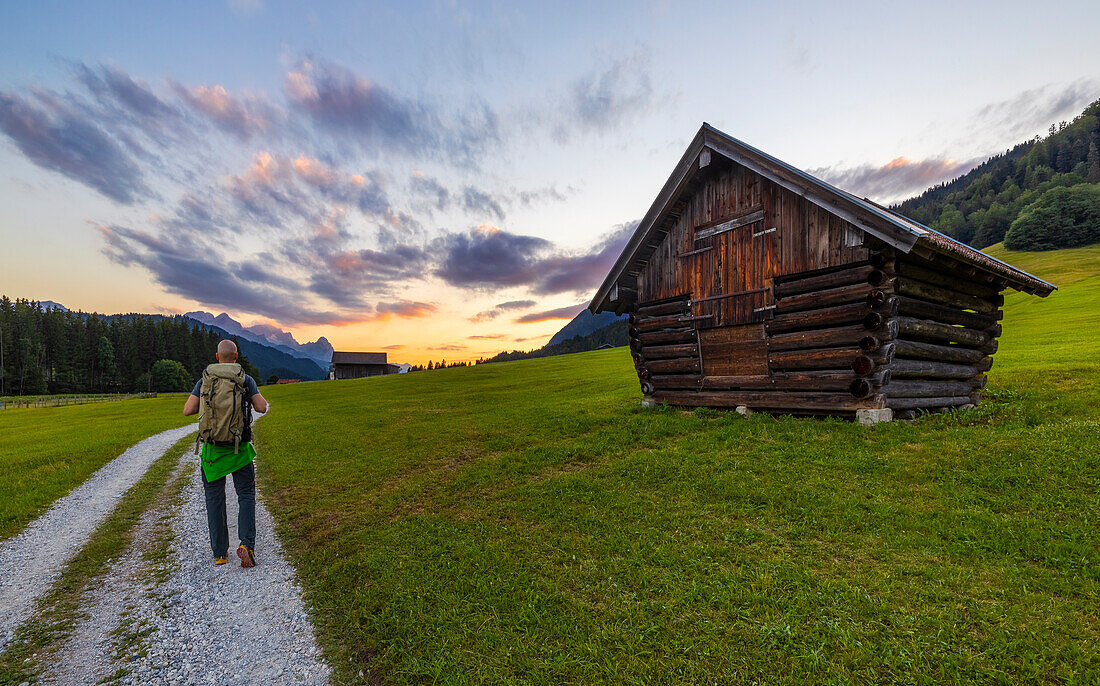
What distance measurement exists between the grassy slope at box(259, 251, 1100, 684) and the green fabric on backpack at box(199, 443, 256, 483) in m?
1.77

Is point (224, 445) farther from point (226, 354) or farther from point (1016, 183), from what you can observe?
point (1016, 183)

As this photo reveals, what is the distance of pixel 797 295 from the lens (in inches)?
479

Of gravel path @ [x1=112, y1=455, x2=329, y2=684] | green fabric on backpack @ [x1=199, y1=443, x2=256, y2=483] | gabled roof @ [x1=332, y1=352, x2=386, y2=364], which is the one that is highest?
gabled roof @ [x1=332, y1=352, x2=386, y2=364]

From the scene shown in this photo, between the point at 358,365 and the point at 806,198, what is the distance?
10065cm

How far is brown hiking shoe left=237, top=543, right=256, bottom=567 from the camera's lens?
252 inches

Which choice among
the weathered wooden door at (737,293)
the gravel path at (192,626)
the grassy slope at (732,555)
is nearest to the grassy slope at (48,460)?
the grassy slope at (732,555)

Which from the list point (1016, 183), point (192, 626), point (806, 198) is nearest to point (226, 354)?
point (192, 626)

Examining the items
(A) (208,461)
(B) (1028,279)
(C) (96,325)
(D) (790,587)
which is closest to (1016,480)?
(D) (790,587)

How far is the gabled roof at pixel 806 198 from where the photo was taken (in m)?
9.87

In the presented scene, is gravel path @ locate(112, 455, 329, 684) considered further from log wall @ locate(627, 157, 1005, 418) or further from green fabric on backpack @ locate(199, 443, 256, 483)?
log wall @ locate(627, 157, 1005, 418)

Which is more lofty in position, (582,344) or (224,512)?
(582,344)

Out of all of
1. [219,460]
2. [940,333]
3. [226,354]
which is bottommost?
[219,460]

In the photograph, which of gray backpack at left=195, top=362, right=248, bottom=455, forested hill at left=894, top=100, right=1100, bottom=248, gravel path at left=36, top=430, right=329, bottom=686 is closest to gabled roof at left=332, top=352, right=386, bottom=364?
gravel path at left=36, top=430, right=329, bottom=686

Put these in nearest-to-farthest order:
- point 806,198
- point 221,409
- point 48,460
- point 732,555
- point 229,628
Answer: point 229,628
point 732,555
point 221,409
point 806,198
point 48,460
